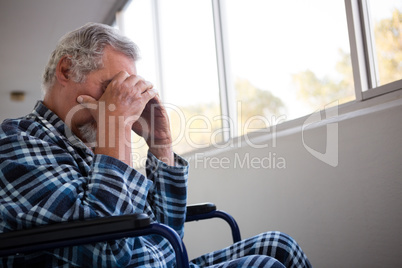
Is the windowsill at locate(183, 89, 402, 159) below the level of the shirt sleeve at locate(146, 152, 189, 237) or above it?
above

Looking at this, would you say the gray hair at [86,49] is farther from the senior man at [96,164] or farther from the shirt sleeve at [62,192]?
the shirt sleeve at [62,192]

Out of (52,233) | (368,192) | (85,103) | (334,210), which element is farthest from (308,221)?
(52,233)

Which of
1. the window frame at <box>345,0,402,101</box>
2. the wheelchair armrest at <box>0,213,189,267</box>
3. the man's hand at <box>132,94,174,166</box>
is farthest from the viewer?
the window frame at <box>345,0,402,101</box>

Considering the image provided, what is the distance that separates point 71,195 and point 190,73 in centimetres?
233

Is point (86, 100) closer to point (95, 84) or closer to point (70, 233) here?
point (95, 84)

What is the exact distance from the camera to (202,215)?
129 cm

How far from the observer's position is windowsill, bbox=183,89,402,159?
1.36 m

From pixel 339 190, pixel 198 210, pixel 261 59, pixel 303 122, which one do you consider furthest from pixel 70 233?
pixel 261 59

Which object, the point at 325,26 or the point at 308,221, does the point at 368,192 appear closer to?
the point at 308,221

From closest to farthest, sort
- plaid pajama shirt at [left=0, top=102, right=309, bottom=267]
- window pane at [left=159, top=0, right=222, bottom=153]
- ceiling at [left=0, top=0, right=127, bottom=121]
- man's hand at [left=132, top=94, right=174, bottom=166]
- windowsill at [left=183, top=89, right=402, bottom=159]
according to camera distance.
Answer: plaid pajama shirt at [left=0, top=102, right=309, bottom=267], man's hand at [left=132, top=94, right=174, bottom=166], windowsill at [left=183, top=89, right=402, bottom=159], window pane at [left=159, top=0, right=222, bottom=153], ceiling at [left=0, top=0, right=127, bottom=121]

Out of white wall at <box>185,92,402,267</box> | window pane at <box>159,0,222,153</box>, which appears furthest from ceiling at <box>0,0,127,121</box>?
white wall at <box>185,92,402,267</box>

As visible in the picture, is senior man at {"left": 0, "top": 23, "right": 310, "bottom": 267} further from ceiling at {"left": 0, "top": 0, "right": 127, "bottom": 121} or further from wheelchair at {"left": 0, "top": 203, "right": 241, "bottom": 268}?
ceiling at {"left": 0, "top": 0, "right": 127, "bottom": 121}

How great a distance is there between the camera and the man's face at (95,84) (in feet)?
3.61

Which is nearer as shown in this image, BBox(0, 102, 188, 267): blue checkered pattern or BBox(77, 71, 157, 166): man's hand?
BBox(0, 102, 188, 267): blue checkered pattern
